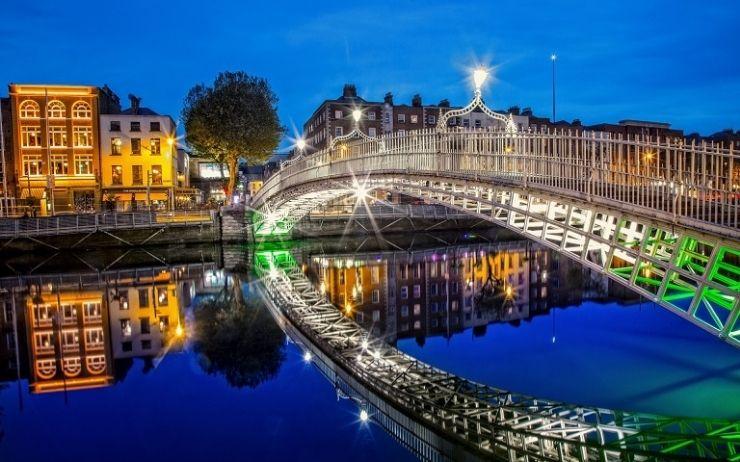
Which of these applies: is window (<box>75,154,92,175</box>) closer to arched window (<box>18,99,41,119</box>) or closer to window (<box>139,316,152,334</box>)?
arched window (<box>18,99,41,119</box>)

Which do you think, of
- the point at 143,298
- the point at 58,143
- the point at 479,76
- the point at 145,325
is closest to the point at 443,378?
the point at 479,76

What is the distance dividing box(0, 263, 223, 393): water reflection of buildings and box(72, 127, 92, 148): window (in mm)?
25442

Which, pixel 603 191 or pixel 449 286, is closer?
pixel 603 191

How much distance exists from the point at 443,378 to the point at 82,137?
4739 cm

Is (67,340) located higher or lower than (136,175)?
lower

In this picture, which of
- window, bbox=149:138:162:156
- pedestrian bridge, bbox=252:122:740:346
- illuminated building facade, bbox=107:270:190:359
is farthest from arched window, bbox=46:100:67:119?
pedestrian bridge, bbox=252:122:740:346

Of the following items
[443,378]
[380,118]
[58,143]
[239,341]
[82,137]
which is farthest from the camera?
[380,118]

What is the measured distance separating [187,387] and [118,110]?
51.6 metres

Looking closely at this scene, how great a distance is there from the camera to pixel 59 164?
48.4 meters

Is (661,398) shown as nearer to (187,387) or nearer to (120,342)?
(187,387)

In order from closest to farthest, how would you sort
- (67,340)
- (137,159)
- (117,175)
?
(67,340) → (117,175) → (137,159)

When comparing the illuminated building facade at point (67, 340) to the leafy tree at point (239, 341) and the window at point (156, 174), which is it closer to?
the leafy tree at point (239, 341)

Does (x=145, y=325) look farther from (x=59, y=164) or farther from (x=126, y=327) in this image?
(x=59, y=164)

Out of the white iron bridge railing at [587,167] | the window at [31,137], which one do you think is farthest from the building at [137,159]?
the white iron bridge railing at [587,167]
